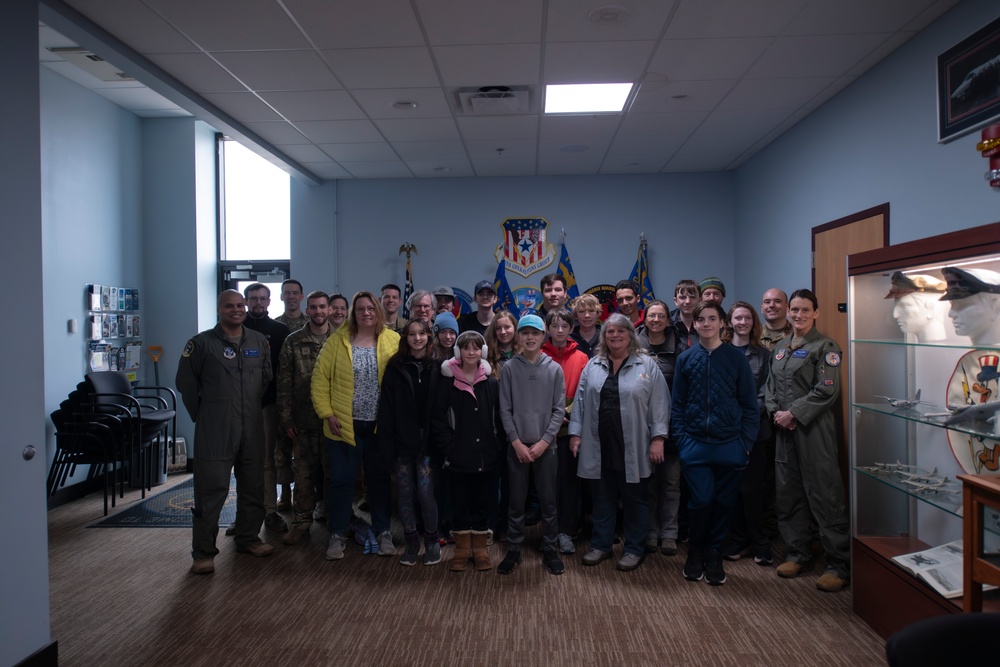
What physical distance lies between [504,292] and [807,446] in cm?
374

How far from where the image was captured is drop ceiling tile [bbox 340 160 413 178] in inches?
231

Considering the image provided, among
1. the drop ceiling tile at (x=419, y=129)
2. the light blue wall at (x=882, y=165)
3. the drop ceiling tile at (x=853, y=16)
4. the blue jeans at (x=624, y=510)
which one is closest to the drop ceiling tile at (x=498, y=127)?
the drop ceiling tile at (x=419, y=129)

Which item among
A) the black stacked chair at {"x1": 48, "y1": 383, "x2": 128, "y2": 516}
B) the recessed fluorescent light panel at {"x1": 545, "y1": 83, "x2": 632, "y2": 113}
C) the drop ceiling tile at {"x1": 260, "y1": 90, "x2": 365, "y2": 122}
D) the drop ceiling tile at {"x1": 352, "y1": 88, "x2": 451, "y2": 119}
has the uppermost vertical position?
the drop ceiling tile at {"x1": 260, "y1": 90, "x2": 365, "y2": 122}

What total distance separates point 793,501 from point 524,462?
5.12 feet

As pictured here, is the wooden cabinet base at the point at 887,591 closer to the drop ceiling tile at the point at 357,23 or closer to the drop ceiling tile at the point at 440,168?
the drop ceiling tile at the point at 357,23

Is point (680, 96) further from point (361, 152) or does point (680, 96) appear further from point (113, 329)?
point (113, 329)

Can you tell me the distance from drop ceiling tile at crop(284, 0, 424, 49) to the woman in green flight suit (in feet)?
8.69

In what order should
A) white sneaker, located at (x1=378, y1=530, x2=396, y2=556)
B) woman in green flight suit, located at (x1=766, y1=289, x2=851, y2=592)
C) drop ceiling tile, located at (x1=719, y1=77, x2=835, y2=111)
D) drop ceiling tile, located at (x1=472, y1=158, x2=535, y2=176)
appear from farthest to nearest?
drop ceiling tile, located at (x1=472, y1=158, x2=535, y2=176), drop ceiling tile, located at (x1=719, y1=77, x2=835, y2=111), white sneaker, located at (x1=378, y1=530, x2=396, y2=556), woman in green flight suit, located at (x1=766, y1=289, x2=851, y2=592)

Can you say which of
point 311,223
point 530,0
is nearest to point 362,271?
point 311,223

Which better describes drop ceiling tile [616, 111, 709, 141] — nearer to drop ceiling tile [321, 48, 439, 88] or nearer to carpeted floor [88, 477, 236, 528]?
drop ceiling tile [321, 48, 439, 88]

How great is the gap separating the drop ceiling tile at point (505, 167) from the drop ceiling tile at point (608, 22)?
2563mm

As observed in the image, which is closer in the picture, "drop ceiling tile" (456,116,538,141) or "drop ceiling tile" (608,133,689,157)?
"drop ceiling tile" (456,116,538,141)

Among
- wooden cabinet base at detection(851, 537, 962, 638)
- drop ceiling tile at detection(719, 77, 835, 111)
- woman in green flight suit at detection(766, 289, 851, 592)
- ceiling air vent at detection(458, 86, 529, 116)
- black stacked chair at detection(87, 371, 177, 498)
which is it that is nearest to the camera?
wooden cabinet base at detection(851, 537, 962, 638)

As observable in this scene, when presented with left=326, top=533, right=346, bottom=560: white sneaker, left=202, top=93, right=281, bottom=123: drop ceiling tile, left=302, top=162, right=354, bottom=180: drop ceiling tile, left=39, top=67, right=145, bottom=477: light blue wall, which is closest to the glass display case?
left=326, top=533, right=346, bottom=560: white sneaker
